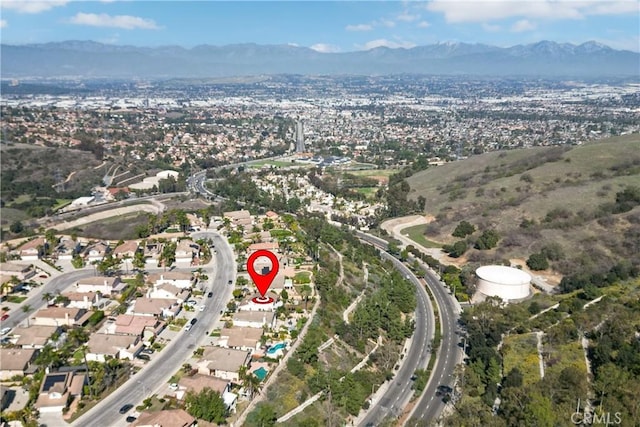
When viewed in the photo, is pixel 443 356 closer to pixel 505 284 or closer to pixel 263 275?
pixel 505 284

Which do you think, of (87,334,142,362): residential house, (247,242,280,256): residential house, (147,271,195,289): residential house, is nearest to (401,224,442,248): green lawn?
(247,242,280,256): residential house

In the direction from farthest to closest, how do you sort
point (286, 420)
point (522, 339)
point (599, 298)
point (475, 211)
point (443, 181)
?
point (443, 181) → point (475, 211) → point (599, 298) → point (522, 339) → point (286, 420)

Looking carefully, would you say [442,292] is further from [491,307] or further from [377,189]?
[377,189]

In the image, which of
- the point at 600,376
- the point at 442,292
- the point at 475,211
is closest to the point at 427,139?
the point at 475,211

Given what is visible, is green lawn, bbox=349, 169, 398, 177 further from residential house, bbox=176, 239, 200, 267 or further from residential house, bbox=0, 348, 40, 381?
residential house, bbox=0, 348, 40, 381

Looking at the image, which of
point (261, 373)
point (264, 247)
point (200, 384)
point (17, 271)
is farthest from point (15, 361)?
point (264, 247)

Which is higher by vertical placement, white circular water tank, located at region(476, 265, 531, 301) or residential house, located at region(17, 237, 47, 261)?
residential house, located at region(17, 237, 47, 261)

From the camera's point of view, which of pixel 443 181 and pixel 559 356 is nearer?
pixel 559 356
